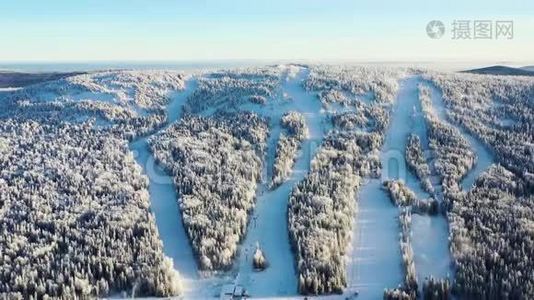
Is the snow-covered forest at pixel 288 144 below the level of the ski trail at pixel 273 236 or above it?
above

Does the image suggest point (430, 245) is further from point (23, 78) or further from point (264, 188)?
point (23, 78)

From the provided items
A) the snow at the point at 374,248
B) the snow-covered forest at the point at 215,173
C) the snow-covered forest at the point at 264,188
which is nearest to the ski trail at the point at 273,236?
the snow-covered forest at the point at 264,188

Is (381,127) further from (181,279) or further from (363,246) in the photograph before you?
(181,279)

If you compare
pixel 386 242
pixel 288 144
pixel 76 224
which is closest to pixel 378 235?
pixel 386 242

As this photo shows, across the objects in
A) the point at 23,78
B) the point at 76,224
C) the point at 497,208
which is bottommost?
the point at 76,224

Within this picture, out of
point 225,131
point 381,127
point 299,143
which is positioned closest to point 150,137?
point 225,131

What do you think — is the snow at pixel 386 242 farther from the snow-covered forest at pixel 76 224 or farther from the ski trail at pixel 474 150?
the snow-covered forest at pixel 76 224

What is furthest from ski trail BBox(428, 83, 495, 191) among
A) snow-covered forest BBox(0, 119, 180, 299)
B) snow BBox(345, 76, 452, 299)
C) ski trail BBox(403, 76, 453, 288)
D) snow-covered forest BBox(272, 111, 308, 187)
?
snow-covered forest BBox(0, 119, 180, 299)
